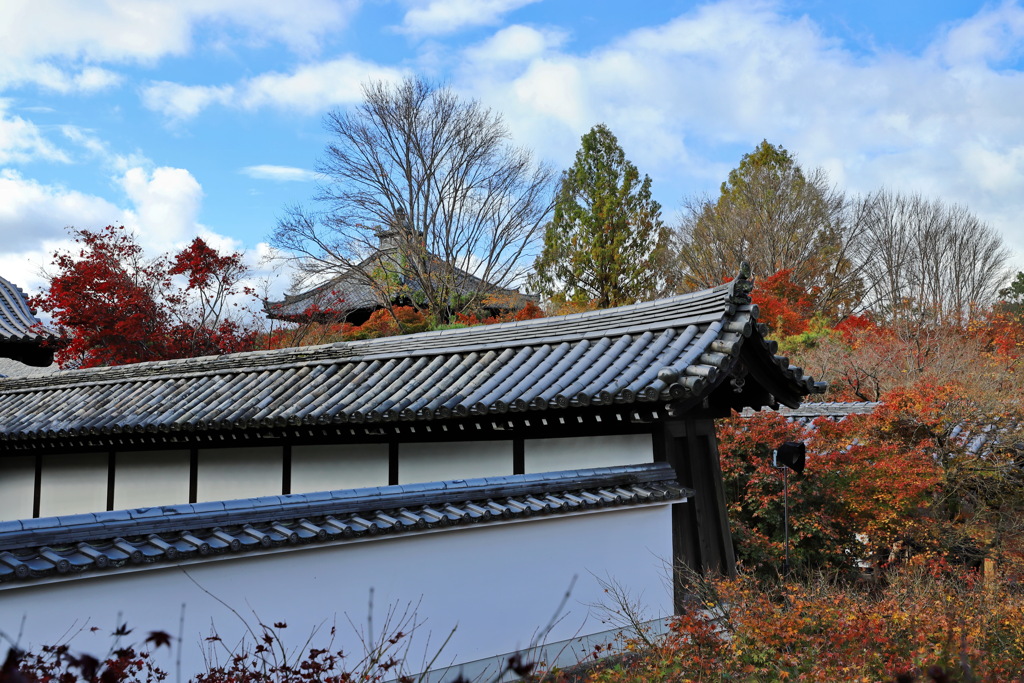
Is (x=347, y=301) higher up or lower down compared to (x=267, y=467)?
higher up

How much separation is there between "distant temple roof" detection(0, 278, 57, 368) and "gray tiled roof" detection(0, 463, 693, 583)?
12.3m

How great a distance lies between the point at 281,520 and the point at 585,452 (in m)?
4.01

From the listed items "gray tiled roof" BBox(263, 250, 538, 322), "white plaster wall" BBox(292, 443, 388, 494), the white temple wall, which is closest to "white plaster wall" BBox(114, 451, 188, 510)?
the white temple wall

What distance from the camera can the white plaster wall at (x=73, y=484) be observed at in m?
12.4

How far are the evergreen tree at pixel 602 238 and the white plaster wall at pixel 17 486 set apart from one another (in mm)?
20485

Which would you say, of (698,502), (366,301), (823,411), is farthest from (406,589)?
(366,301)

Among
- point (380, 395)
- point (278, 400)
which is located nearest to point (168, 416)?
point (278, 400)

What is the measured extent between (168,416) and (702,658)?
805 cm

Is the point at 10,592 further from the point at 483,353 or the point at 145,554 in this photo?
the point at 483,353

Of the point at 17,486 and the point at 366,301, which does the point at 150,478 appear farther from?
the point at 366,301

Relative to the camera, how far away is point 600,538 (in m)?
7.16

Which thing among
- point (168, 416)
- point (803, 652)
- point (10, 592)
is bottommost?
point (803, 652)

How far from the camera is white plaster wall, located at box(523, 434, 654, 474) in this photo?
27.7 ft

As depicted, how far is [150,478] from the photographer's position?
38.7ft
